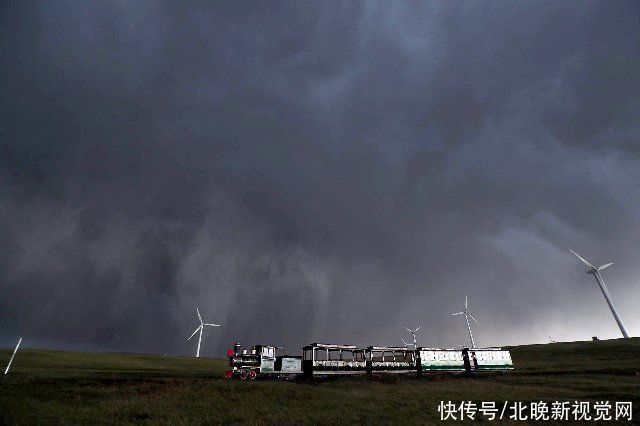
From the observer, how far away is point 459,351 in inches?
2458

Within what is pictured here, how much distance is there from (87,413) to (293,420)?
13.8 meters

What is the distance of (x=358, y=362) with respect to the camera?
170 feet

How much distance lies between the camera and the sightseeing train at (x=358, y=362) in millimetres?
44219

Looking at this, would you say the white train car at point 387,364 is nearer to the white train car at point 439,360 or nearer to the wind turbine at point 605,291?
the white train car at point 439,360

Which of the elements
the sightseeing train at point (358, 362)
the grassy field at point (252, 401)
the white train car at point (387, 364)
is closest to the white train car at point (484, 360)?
the sightseeing train at point (358, 362)

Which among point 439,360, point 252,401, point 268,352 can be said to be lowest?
point 252,401

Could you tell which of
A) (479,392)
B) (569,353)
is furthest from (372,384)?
(569,353)

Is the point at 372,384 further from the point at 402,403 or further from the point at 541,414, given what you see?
the point at 541,414

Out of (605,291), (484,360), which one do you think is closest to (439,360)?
(484,360)

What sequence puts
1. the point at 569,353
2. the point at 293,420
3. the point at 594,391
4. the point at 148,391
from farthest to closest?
1. the point at 569,353
2. the point at 594,391
3. the point at 148,391
4. the point at 293,420

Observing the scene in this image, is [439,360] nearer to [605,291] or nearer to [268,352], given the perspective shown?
[268,352]

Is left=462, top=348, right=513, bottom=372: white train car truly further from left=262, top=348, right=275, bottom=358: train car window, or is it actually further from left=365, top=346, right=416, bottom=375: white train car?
left=262, top=348, right=275, bottom=358: train car window

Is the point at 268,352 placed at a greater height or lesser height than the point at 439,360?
lesser

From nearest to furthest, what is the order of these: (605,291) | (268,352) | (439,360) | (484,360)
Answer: (268,352) < (439,360) < (484,360) < (605,291)
